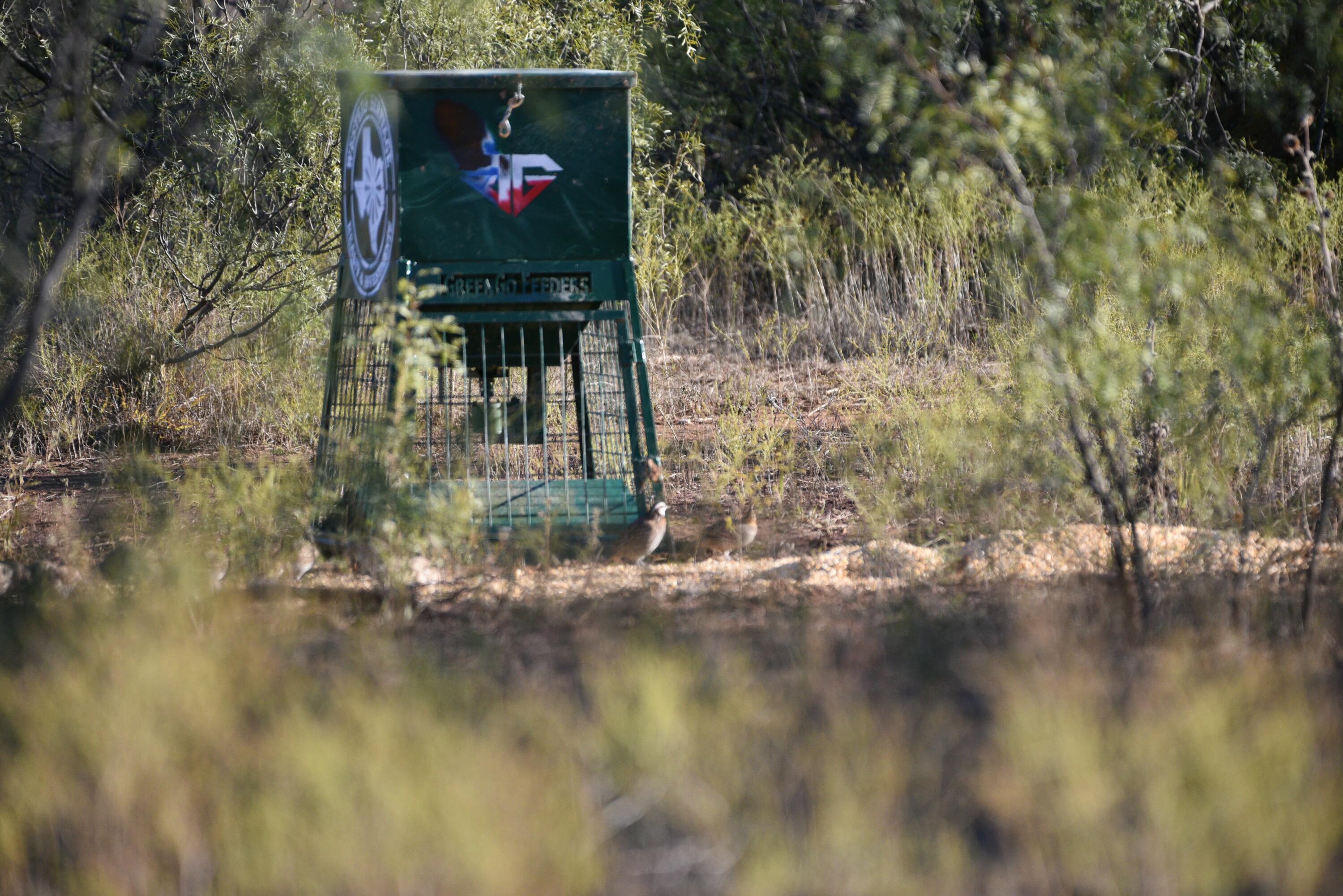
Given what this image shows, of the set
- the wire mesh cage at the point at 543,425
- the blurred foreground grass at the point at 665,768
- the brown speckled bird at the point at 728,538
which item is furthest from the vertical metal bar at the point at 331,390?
the blurred foreground grass at the point at 665,768

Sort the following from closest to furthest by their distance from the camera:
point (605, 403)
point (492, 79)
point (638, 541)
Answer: point (638, 541) → point (492, 79) → point (605, 403)

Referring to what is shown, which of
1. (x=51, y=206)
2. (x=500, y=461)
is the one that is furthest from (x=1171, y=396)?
(x=51, y=206)

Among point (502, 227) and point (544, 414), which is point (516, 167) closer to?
point (502, 227)

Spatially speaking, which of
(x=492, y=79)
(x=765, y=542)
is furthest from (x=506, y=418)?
(x=492, y=79)

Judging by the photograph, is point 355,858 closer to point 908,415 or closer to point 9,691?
point 9,691

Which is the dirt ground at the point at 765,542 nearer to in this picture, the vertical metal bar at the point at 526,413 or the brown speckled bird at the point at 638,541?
the brown speckled bird at the point at 638,541

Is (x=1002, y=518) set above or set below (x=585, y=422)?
Answer: below

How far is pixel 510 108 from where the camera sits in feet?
14.0

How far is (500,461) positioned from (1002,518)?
266 centimetres

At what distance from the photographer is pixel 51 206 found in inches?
357

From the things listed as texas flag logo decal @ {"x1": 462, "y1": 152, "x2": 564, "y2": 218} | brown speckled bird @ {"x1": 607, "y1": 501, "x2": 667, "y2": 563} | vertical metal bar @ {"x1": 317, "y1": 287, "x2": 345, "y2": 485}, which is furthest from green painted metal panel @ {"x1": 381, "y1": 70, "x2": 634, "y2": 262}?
brown speckled bird @ {"x1": 607, "y1": 501, "x2": 667, "y2": 563}

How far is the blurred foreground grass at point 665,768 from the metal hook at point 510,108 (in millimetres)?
2094

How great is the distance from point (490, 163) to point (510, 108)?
0.20m

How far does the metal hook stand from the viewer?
427 cm
